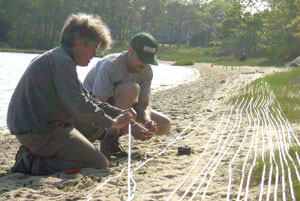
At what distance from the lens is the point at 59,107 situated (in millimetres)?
3160

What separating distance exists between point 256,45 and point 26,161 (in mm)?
34864

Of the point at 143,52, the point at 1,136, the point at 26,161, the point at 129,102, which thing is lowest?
the point at 1,136

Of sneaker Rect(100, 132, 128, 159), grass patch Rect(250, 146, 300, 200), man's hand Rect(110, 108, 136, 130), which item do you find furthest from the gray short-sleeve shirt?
grass patch Rect(250, 146, 300, 200)

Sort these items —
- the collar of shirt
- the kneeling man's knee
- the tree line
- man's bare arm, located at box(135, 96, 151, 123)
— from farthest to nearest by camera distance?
the tree line
the kneeling man's knee
man's bare arm, located at box(135, 96, 151, 123)
the collar of shirt

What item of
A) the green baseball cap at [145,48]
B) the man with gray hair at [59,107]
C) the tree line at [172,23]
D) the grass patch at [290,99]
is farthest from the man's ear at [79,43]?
the tree line at [172,23]

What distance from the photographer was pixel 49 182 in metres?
2.97

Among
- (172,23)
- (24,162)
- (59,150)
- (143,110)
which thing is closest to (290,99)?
(143,110)

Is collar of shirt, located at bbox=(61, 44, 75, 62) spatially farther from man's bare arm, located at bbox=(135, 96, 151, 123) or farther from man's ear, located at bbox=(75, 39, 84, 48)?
man's bare arm, located at bbox=(135, 96, 151, 123)

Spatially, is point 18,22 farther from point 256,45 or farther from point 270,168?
point 270,168

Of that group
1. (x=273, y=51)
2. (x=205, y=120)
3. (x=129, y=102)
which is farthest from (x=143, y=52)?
(x=273, y=51)

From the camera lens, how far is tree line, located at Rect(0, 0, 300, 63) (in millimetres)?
28967

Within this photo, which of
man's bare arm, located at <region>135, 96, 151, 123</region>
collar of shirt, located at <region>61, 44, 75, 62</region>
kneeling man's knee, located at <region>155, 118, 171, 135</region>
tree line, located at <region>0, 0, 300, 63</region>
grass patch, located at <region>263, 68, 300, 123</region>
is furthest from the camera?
tree line, located at <region>0, 0, 300, 63</region>

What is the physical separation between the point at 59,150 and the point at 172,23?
6788 cm

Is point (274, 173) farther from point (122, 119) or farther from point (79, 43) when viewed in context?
point (79, 43)
